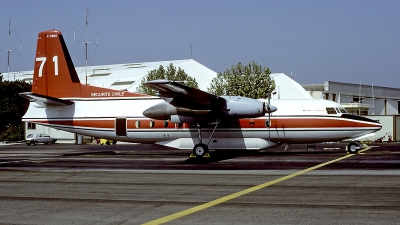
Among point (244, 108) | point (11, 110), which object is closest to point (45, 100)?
point (244, 108)

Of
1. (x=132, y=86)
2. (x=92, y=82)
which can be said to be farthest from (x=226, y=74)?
(x=92, y=82)

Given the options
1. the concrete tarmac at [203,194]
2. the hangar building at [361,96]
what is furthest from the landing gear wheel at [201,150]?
the hangar building at [361,96]

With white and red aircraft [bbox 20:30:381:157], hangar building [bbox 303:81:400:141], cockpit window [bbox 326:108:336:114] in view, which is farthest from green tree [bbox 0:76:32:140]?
cockpit window [bbox 326:108:336:114]

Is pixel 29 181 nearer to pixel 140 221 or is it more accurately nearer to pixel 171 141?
pixel 140 221

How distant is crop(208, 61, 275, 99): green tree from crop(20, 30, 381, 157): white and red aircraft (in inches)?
Result: 1226

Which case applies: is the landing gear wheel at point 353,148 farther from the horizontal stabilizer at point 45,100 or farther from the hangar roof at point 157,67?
the hangar roof at point 157,67

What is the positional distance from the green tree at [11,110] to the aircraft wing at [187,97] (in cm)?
5220

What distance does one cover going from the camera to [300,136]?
28266mm

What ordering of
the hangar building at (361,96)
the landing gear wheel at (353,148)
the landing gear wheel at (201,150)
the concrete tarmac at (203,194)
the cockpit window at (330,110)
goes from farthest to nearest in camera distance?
1. the hangar building at (361,96)
2. the landing gear wheel at (353,148)
3. the cockpit window at (330,110)
4. the landing gear wheel at (201,150)
5. the concrete tarmac at (203,194)

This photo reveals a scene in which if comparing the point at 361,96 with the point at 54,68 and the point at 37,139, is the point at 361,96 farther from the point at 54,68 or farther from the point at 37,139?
the point at 54,68

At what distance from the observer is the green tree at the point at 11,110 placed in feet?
235

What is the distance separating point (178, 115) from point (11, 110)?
171 feet

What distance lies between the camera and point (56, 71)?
3103 centimetres

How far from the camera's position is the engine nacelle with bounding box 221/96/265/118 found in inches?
1032
